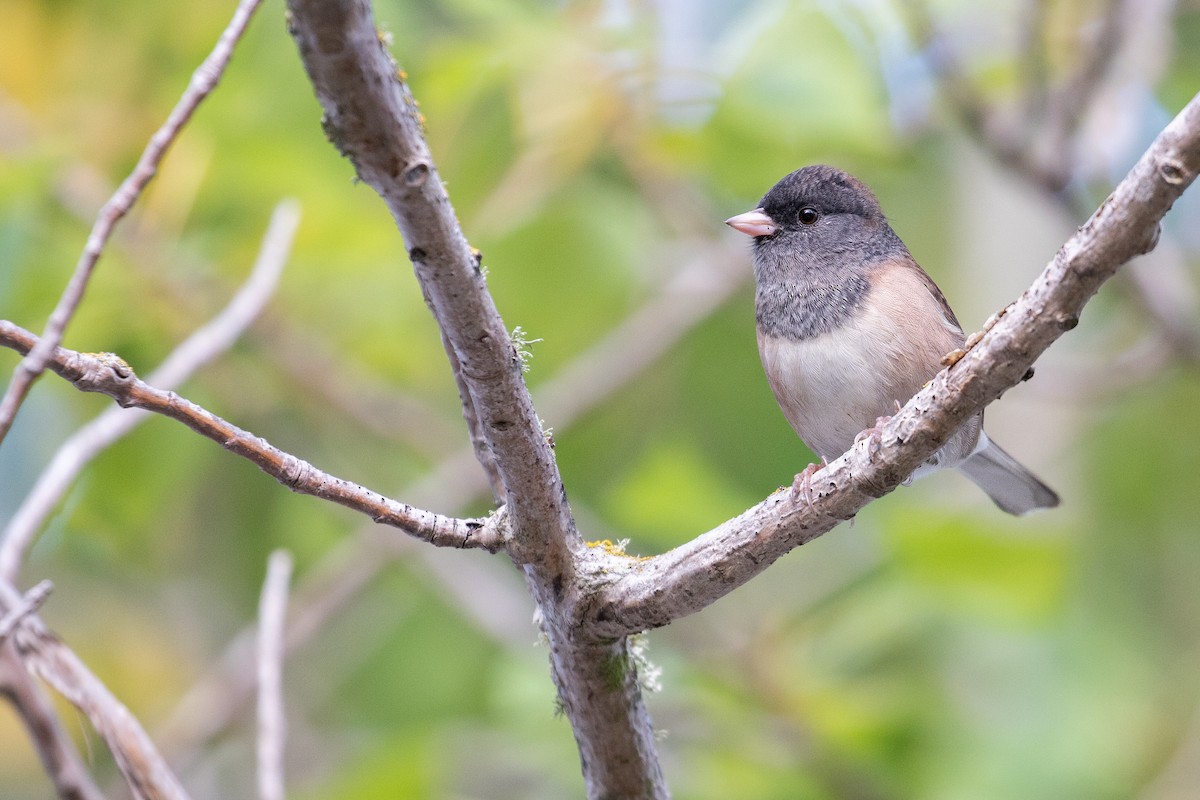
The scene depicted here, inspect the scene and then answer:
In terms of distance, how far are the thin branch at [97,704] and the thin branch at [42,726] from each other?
0.10 ft

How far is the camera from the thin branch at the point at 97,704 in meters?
1.32

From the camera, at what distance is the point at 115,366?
1.06 meters

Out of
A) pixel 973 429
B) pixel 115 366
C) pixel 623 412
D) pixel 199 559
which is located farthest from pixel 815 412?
pixel 199 559

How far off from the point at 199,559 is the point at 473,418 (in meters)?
2.89

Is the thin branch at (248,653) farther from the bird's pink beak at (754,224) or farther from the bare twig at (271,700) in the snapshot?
the bird's pink beak at (754,224)

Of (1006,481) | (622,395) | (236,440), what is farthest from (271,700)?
(622,395)

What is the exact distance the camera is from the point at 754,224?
7.54ft

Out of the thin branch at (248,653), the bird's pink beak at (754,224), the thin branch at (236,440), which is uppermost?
the bird's pink beak at (754,224)

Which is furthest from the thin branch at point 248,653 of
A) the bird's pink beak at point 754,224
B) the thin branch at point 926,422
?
the thin branch at point 926,422

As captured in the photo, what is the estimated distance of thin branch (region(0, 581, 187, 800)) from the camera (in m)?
1.32

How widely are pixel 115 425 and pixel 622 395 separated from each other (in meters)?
2.09

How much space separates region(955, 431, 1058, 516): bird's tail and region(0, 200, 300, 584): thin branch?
1.42 m

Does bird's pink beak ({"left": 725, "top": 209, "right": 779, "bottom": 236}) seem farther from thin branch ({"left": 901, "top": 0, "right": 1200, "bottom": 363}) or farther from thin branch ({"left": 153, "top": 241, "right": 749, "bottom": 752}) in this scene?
thin branch ({"left": 153, "top": 241, "right": 749, "bottom": 752})

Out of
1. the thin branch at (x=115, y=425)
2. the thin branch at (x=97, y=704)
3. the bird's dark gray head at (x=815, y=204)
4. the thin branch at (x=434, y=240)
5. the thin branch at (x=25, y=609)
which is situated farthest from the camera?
the bird's dark gray head at (x=815, y=204)
